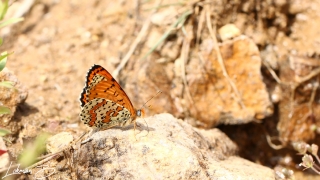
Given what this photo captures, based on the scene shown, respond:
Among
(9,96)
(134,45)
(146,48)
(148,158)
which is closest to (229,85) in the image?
(146,48)

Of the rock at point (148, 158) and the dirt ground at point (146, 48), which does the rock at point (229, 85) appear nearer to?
the dirt ground at point (146, 48)

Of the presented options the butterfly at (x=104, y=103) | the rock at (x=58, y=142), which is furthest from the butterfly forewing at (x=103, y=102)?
the rock at (x=58, y=142)

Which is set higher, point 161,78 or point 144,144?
point 144,144

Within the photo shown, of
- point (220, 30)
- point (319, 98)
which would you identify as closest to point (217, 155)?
point (220, 30)

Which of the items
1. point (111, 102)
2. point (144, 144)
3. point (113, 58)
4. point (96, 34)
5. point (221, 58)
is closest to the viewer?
point (144, 144)

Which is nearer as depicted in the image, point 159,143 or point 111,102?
point 159,143

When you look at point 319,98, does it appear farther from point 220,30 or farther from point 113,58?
point 113,58
